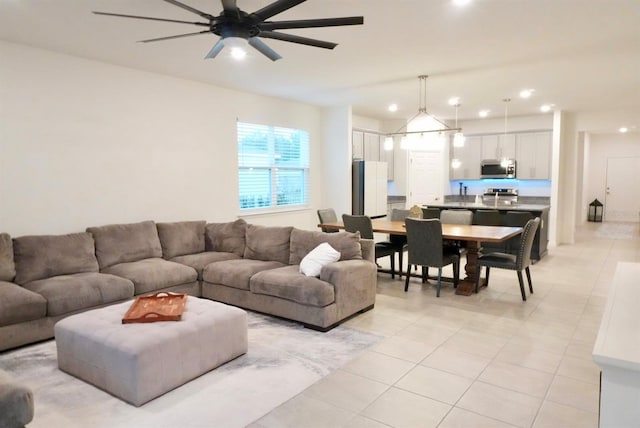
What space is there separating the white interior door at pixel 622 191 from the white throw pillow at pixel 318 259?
39.5 feet

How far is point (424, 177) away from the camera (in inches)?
358

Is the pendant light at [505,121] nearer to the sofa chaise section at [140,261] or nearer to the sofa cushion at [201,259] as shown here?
the sofa cushion at [201,259]

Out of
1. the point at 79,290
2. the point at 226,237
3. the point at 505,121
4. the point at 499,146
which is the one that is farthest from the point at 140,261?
the point at 505,121

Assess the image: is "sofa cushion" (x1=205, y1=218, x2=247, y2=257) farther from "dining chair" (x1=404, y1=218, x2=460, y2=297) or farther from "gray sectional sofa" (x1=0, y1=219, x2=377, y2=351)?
"dining chair" (x1=404, y1=218, x2=460, y2=297)

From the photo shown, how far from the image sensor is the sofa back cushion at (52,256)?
3.78 m

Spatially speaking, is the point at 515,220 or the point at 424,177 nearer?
the point at 515,220

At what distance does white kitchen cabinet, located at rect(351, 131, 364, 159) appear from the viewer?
7.88 metres

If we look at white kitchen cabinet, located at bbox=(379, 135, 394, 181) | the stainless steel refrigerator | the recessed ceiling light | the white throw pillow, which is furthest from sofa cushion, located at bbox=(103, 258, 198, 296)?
white kitchen cabinet, located at bbox=(379, 135, 394, 181)

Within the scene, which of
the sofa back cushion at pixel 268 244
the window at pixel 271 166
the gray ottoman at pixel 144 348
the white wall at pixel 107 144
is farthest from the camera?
the window at pixel 271 166

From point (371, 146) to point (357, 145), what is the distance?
568 mm

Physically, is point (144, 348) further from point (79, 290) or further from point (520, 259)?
point (520, 259)

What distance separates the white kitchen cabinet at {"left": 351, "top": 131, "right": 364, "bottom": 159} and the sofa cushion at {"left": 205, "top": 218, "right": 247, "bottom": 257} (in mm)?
3225

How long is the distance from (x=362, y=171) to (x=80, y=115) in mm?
4586

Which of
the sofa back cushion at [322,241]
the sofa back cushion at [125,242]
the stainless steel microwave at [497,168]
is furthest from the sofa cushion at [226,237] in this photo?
the stainless steel microwave at [497,168]
